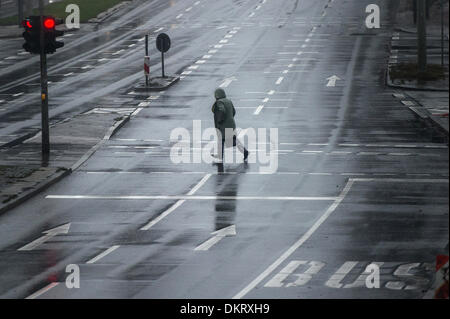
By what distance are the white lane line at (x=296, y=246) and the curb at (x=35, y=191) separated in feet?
21.6

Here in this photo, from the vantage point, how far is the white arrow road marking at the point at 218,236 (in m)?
20.1

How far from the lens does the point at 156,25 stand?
222 feet

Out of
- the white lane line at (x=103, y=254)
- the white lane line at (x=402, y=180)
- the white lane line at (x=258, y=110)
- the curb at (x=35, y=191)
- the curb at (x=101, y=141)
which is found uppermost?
the white lane line at (x=103, y=254)

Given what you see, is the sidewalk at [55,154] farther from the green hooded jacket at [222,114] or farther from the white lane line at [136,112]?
the green hooded jacket at [222,114]

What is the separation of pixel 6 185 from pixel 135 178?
3.03 meters

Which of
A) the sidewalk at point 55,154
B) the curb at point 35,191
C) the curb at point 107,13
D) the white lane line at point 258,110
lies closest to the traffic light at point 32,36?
the sidewalk at point 55,154

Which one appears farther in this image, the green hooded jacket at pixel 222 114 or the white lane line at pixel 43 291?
the green hooded jacket at pixel 222 114

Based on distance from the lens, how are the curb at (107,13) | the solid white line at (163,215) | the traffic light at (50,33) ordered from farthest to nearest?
the curb at (107,13), the traffic light at (50,33), the solid white line at (163,215)

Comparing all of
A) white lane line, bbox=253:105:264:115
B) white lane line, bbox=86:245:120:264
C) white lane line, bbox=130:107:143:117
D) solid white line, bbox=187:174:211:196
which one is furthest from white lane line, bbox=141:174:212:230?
white lane line, bbox=130:107:143:117

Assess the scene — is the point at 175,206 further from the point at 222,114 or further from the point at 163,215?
the point at 222,114

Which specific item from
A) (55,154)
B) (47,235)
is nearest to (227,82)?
(55,154)

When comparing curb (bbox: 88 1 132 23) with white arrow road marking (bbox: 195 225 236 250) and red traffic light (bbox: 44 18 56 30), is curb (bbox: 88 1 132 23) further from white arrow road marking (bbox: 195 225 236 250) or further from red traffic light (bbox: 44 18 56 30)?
white arrow road marking (bbox: 195 225 236 250)
